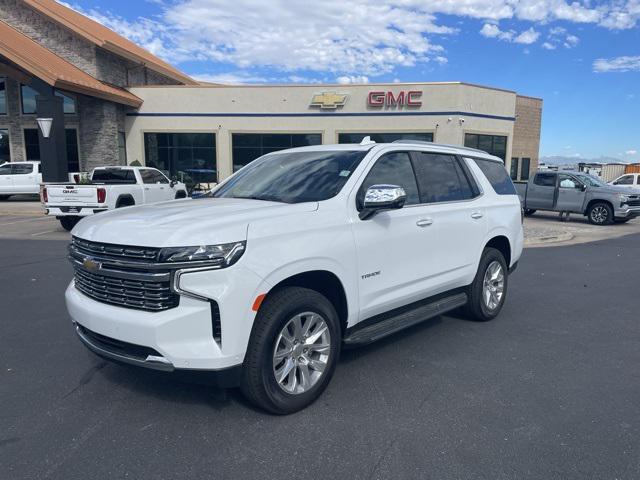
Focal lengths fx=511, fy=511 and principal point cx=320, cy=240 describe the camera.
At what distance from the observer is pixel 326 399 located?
378 centimetres

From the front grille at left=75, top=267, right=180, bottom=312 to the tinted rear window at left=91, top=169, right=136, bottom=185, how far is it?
37.7ft

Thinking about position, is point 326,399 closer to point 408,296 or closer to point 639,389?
point 408,296

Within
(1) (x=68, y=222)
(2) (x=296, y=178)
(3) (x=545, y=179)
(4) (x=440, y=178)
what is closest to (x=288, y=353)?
(2) (x=296, y=178)

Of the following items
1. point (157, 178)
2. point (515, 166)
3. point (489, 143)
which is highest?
point (489, 143)

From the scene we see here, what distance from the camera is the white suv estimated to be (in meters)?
3.05

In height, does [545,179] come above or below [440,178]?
below

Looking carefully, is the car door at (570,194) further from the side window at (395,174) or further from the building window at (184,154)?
the building window at (184,154)

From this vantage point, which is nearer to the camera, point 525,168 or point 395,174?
point 395,174

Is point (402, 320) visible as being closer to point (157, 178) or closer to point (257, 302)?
point (257, 302)

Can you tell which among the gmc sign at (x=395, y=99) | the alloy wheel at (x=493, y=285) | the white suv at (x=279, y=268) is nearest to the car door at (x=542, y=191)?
the gmc sign at (x=395, y=99)

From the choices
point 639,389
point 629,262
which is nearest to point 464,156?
point 639,389

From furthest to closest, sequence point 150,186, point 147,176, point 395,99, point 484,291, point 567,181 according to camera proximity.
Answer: point 395,99 < point 567,181 < point 147,176 < point 150,186 < point 484,291

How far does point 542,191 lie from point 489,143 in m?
9.28

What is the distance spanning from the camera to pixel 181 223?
A: 10.6 ft
